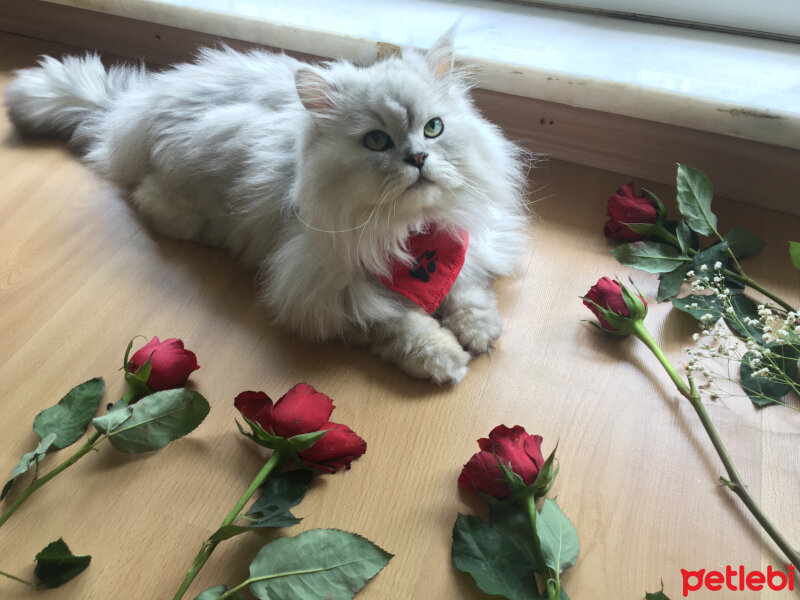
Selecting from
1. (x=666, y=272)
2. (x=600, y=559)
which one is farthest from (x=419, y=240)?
(x=600, y=559)

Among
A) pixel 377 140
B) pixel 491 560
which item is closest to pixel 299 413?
pixel 491 560

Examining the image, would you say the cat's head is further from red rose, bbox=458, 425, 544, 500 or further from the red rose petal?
red rose, bbox=458, 425, 544, 500

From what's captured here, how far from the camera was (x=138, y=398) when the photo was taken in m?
1.09

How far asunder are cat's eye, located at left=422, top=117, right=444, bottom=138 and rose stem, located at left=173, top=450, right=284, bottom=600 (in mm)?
591

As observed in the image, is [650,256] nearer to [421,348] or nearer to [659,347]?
[659,347]

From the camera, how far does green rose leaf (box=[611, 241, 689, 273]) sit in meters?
1.23

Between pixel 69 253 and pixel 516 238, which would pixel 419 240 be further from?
pixel 69 253

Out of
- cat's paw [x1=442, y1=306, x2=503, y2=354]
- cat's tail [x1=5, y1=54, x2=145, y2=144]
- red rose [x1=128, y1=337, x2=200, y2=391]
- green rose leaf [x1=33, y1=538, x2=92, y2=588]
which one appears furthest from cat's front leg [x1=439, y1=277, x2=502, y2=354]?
cat's tail [x1=5, y1=54, x2=145, y2=144]

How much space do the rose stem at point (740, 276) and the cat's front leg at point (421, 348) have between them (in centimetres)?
50

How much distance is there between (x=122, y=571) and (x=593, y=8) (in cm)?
168

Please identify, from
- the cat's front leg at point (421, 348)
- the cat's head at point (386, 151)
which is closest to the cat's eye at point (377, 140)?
the cat's head at point (386, 151)

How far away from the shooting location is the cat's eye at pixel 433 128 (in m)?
1.06

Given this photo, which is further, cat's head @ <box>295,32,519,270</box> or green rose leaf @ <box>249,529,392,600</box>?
cat's head @ <box>295,32,519,270</box>

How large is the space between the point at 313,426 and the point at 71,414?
466mm
